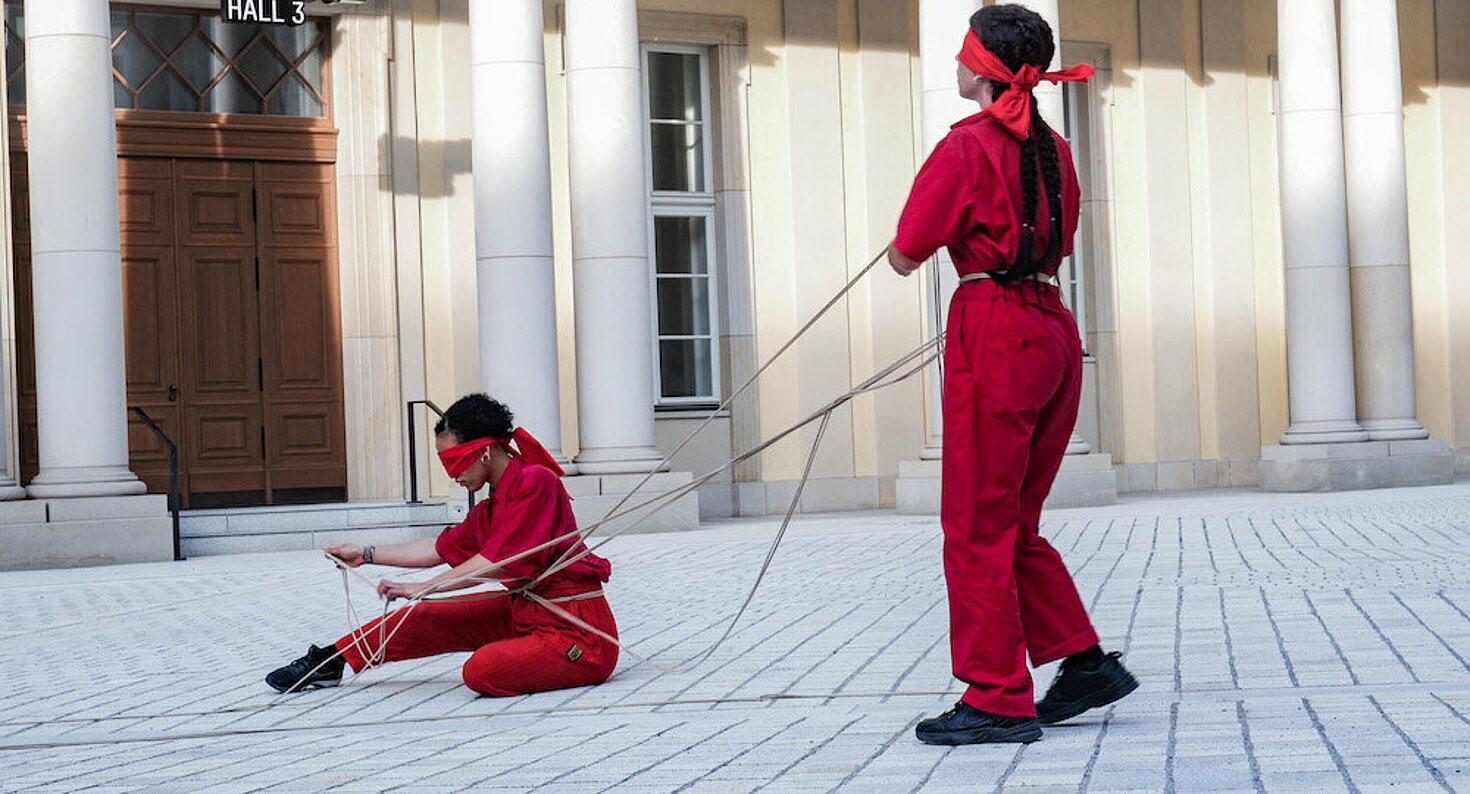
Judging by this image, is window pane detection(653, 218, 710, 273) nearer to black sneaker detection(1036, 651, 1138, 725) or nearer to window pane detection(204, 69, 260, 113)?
window pane detection(204, 69, 260, 113)

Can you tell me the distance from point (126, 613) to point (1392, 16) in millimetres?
14249

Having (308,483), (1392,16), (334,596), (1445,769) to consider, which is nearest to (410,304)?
(308,483)

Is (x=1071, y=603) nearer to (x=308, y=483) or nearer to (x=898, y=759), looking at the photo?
(x=898, y=759)

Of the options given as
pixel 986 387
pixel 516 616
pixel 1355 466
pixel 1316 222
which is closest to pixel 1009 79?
pixel 986 387

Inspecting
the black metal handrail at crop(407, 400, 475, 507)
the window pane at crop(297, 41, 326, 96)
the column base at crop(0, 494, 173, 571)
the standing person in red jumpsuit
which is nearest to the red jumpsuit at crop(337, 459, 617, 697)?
the standing person in red jumpsuit

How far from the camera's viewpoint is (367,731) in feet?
20.4

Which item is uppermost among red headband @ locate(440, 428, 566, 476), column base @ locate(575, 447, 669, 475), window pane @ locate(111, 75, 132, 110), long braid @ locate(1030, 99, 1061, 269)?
window pane @ locate(111, 75, 132, 110)

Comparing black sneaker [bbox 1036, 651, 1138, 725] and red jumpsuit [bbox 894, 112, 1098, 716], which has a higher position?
Answer: red jumpsuit [bbox 894, 112, 1098, 716]

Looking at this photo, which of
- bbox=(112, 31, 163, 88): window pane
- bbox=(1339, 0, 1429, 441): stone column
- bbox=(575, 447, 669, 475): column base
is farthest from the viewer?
bbox=(1339, 0, 1429, 441): stone column

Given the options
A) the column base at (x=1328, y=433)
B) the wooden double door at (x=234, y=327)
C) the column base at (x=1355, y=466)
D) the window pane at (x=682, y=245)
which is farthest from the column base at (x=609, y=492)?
the column base at (x=1328, y=433)

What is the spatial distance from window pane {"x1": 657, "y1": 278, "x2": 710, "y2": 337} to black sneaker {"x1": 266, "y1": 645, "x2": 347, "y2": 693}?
12225mm

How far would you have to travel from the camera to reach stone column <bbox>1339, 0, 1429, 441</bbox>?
65.3 ft

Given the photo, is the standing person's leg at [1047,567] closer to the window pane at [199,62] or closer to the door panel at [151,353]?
the door panel at [151,353]

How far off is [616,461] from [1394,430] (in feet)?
27.4
